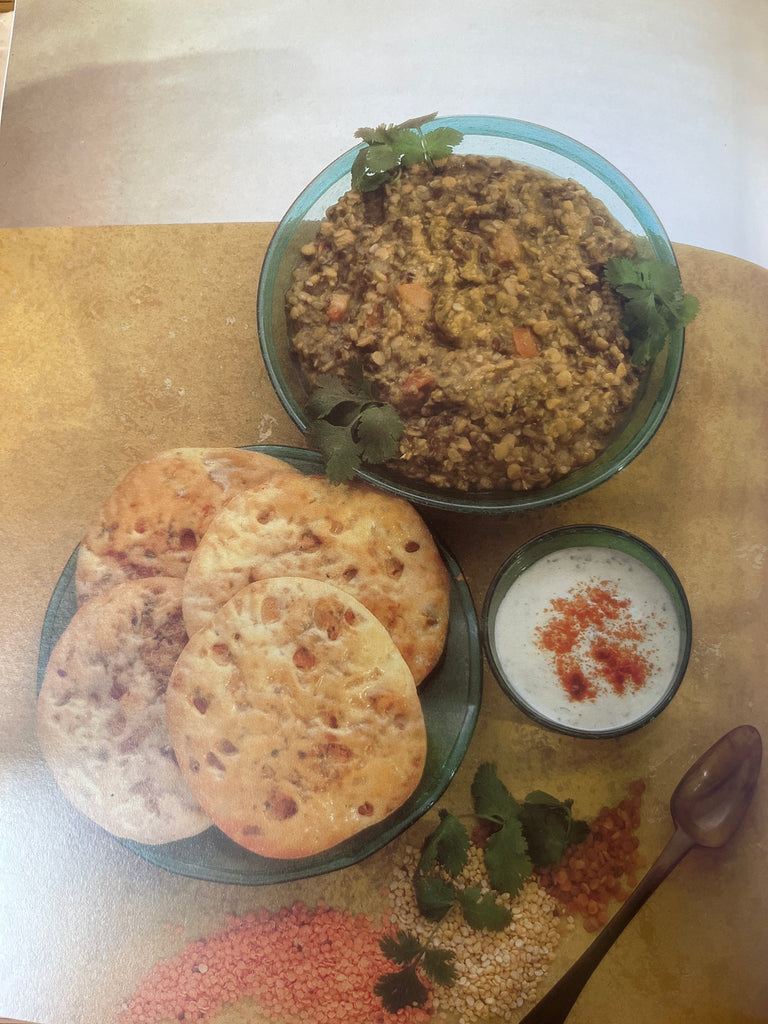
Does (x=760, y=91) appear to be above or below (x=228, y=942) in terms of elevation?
above

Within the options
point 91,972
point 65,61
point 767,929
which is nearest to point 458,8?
point 65,61

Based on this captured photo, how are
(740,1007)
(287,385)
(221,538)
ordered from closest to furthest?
(740,1007) < (221,538) < (287,385)

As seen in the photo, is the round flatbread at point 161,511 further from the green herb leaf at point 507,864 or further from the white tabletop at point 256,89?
the green herb leaf at point 507,864

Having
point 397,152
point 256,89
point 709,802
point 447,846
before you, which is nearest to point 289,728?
point 447,846

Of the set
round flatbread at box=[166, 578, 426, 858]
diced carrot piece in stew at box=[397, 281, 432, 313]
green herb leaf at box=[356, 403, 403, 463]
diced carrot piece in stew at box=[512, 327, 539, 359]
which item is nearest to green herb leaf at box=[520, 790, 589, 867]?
round flatbread at box=[166, 578, 426, 858]

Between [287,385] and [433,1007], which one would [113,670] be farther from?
[433,1007]
